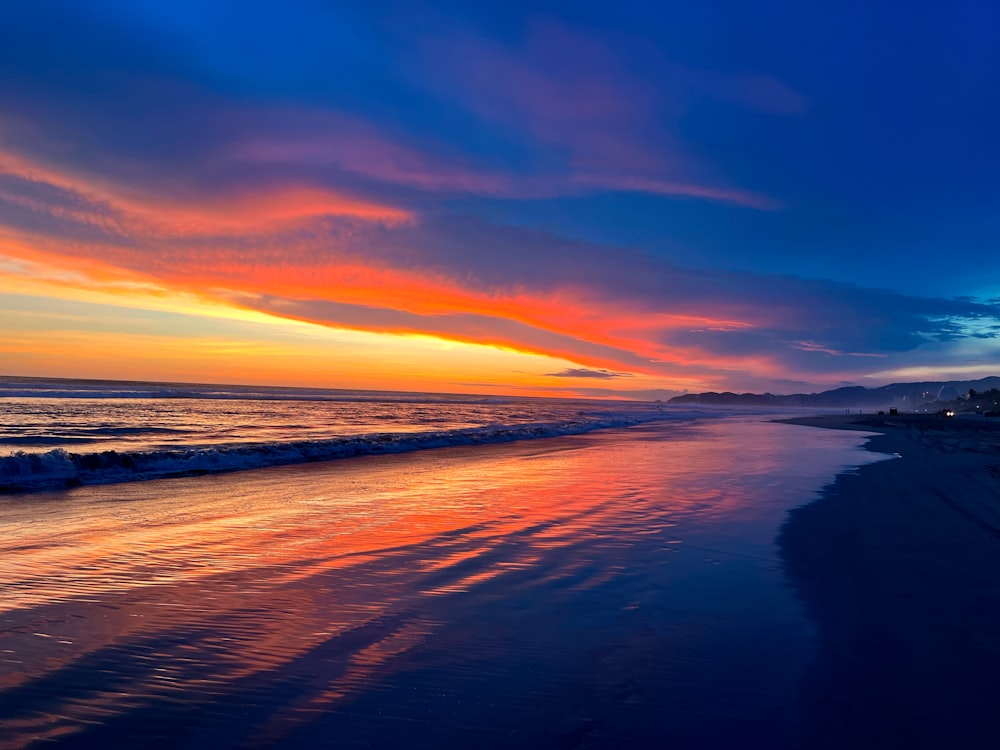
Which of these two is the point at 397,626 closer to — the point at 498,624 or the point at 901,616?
the point at 498,624

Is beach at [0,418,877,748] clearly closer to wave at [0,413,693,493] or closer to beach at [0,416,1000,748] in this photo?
beach at [0,416,1000,748]

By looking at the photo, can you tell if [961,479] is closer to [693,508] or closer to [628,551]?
[693,508]

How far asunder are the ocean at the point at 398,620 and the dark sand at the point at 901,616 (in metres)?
0.29

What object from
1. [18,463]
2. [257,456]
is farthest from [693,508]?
[18,463]

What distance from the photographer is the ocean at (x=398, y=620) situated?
12.4 ft

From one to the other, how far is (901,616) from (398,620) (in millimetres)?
4642

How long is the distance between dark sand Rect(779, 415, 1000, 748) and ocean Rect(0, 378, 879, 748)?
11.3 inches

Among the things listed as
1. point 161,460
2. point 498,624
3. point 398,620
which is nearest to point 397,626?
point 398,620

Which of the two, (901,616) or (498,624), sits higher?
(901,616)

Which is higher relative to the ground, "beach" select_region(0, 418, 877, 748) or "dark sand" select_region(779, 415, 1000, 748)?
"dark sand" select_region(779, 415, 1000, 748)

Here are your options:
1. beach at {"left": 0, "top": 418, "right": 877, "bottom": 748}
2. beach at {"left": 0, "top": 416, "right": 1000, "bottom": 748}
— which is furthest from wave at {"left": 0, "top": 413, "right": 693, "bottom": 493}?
beach at {"left": 0, "top": 418, "right": 877, "bottom": 748}

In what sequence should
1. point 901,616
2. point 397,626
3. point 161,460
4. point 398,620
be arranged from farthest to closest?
point 161,460 → point 901,616 → point 398,620 → point 397,626

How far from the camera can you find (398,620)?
5.52 m

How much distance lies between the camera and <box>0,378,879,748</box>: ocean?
12.4 ft
